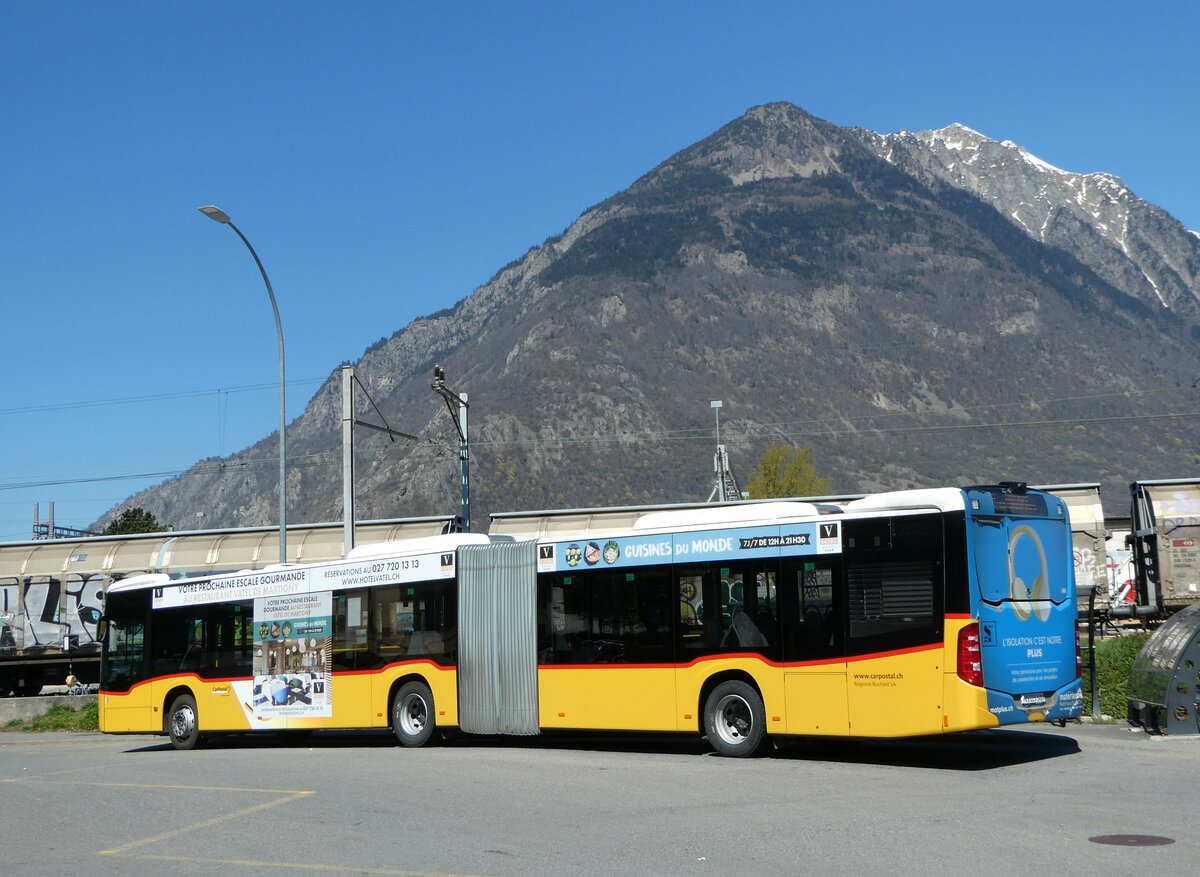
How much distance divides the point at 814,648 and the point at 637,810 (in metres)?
4.05

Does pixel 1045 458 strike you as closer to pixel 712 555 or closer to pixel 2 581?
pixel 2 581

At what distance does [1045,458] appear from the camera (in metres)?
160

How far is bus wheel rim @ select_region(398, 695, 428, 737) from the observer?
19094mm

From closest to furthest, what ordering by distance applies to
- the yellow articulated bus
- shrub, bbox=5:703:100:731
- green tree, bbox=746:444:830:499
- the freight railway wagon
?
the yellow articulated bus → shrub, bbox=5:703:100:731 → the freight railway wagon → green tree, bbox=746:444:830:499

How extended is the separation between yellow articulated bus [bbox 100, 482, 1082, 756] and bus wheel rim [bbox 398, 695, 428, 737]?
29 millimetres

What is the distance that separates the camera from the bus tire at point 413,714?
1900 cm

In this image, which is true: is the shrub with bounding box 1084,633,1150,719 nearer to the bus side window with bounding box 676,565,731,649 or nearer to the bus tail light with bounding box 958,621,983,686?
the bus tail light with bounding box 958,621,983,686

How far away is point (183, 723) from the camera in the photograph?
21.5 metres

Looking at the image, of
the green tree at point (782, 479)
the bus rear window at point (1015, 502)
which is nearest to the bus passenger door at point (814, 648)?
the bus rear window at point (1015, 502)

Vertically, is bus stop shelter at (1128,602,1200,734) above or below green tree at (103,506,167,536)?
below

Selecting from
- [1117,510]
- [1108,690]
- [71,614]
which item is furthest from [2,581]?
[1117,510]

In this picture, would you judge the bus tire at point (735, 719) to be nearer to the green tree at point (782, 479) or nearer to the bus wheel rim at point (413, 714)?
the bus wheel rim at point (413, 714)

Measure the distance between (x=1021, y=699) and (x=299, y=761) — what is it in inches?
369

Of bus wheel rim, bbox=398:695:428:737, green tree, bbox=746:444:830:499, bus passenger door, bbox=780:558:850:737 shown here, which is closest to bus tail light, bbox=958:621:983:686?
bus passenger door, bbox=780:558:850:737
